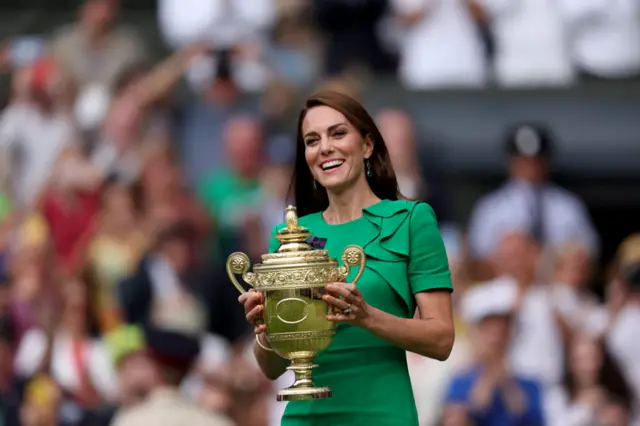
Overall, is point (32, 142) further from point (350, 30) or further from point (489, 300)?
point (489, 300)

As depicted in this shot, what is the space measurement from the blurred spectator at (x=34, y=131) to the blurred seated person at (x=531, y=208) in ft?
9.29

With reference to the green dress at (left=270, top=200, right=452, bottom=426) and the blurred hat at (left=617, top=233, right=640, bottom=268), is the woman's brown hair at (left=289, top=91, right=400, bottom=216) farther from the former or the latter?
the blurred hat at (left=617, top=233, right=640, bottom=268)

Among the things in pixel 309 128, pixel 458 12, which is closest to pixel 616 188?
pixel 458 12

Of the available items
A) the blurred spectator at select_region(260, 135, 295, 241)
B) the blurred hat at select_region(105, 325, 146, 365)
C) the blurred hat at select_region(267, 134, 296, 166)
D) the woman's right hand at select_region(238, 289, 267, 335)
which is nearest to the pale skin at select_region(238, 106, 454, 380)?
the woman's right hand at select_region(238, 289, 267, 335)

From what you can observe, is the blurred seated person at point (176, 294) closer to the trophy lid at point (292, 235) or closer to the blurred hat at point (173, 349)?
the blurred hat at point (173, 349)

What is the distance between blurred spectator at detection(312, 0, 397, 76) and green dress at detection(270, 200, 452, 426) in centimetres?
717

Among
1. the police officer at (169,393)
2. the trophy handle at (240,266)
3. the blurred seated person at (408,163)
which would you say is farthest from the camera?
the blurred seated person at (408,163)

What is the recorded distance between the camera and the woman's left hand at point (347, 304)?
3.95 metres

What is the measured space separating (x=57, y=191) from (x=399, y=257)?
6.74 meters

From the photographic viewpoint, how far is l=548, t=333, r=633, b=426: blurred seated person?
9109 mm

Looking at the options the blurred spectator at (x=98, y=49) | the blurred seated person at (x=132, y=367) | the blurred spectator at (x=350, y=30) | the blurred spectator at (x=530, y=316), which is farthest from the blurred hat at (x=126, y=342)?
the blurred spectator at (x=350, y=30)

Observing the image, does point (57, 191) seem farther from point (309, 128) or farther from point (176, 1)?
point (309, 128)

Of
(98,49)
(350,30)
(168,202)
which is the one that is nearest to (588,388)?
(168,202)

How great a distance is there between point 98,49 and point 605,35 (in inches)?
134
